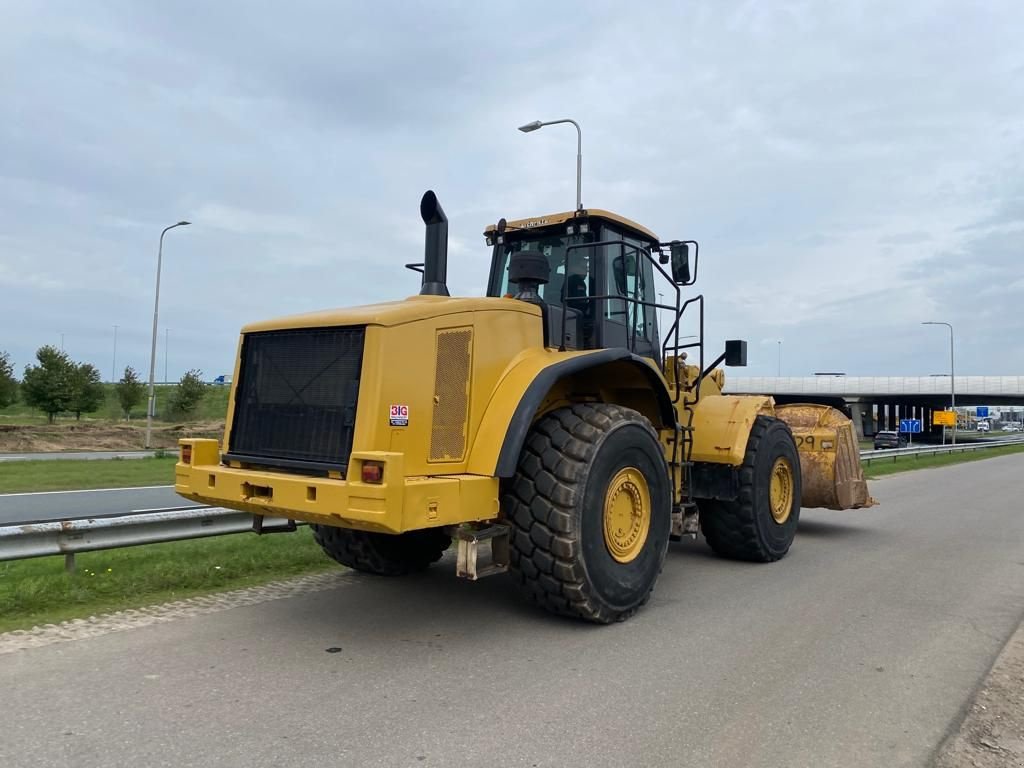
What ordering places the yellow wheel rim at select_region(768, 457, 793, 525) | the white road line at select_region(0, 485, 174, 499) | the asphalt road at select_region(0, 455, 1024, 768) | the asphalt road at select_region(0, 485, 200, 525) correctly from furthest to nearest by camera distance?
1. the white road line at select_region(0, 485, 174, 499)
2. the asphalt road at select_region(0, 485, 200, 525)
3. the yellow wheel rim at select_region(768, 457, 793, 525)
4. the asphalt road at select_region(0, 455, 1024, 768)

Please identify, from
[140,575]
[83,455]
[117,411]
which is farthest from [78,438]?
[140,575]

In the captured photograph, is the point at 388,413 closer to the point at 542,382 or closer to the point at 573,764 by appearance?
the point at 542,382

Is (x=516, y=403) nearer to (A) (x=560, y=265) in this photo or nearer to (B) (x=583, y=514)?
(B) (x=583, y=514)

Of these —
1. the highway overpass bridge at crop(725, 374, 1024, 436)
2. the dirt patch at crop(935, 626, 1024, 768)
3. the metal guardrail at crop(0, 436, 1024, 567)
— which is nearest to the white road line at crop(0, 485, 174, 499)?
the metal guardrail at crop(0, 436, 1024, 567)

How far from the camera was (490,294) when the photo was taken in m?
6.80

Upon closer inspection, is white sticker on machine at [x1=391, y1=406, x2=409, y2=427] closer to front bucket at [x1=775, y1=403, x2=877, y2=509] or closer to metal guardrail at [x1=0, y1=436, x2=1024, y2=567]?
metal guardrail at [x1=0, y1=436, x2=1024, y2=567]

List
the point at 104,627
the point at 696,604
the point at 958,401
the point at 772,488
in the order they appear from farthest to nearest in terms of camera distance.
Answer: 1. the point at 958,401
2. the point at 772,488
3. the point at 696,604
4. the point at 104,627

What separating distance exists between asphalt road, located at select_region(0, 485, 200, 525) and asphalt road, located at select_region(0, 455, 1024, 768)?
692cm

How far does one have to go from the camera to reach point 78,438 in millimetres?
30500

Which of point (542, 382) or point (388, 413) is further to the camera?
point (542, 382)

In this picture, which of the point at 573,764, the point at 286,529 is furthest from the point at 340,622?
the point at 573,764

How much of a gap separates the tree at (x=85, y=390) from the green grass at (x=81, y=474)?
18.1m

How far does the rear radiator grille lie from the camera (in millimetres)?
4535

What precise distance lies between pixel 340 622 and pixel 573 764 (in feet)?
7.74
